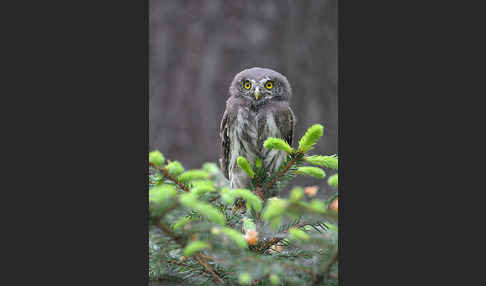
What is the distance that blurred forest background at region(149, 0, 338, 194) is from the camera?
214 cm

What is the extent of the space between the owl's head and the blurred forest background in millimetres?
Answer: 46

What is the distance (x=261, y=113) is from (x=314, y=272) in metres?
1.23

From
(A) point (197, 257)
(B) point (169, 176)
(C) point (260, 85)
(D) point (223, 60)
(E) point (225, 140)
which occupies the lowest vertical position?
(A) point (197, 257)

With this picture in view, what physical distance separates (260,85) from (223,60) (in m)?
0.26

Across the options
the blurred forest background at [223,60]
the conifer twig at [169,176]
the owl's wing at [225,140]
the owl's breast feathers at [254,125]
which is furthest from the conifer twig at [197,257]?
the owl's wing at [225,140]

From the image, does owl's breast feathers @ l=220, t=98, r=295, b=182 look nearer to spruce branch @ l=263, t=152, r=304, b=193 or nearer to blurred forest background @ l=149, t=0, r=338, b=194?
blurred forest background @ l=149, t=0, r=338, b=194

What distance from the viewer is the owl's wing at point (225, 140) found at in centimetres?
268

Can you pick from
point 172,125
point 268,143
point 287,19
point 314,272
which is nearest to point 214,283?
point 314,272

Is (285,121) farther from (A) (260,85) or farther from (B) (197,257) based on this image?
(B) (197,257)

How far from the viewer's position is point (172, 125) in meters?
2.30

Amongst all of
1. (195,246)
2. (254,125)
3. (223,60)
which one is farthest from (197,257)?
(223,60)

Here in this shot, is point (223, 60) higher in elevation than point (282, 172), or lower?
higher

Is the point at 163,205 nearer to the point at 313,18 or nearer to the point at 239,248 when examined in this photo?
the point at 239,248

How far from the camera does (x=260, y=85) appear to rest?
99.1 inches
